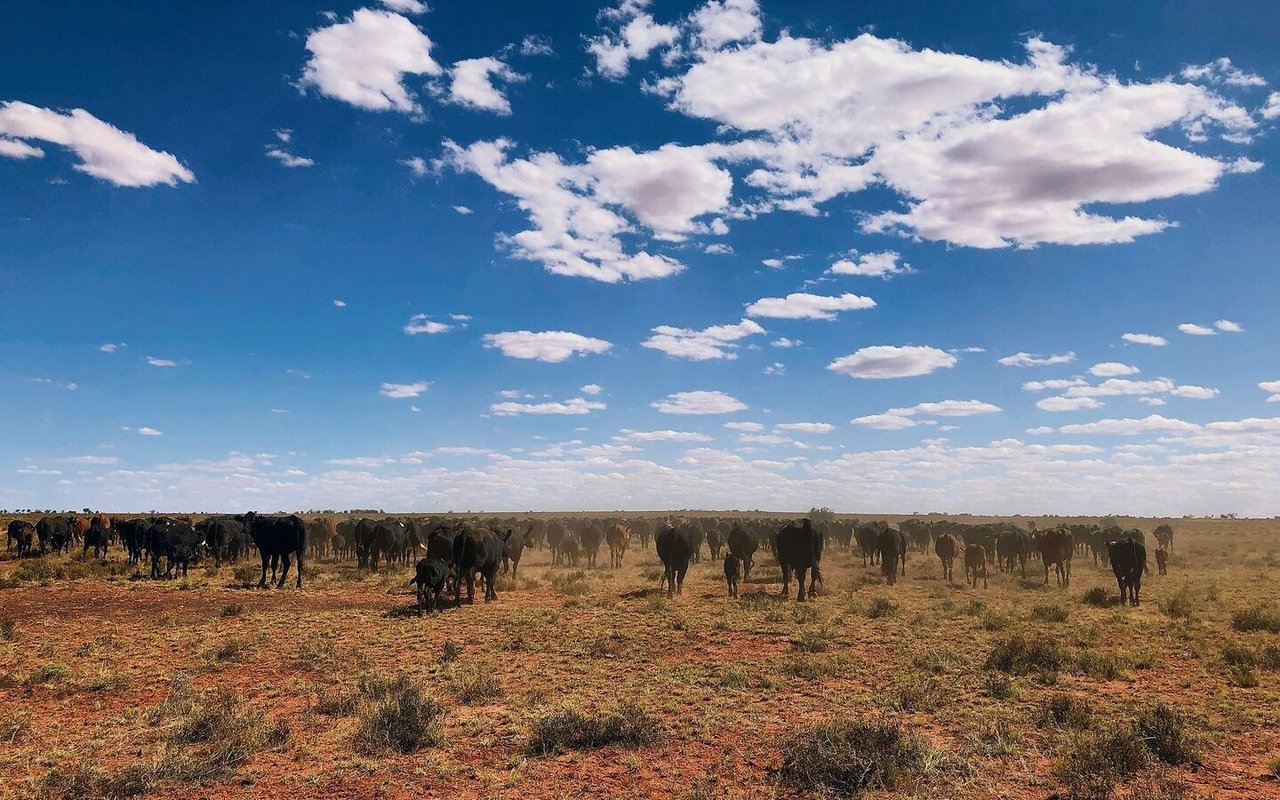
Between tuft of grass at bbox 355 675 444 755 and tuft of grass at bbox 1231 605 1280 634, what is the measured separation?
73.3 ft

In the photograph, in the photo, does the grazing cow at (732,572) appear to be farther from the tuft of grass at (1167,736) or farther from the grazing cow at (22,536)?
the grazing cow at (22,536)

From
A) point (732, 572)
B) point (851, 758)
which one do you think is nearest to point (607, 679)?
point (851, 758)

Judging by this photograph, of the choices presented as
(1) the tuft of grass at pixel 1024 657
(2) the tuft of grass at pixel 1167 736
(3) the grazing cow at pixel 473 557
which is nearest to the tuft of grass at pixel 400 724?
(2) the tuft of grass at pixel 1167 736

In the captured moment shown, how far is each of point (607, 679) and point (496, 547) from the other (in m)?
12.2

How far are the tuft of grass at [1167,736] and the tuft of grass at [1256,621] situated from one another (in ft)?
39.5

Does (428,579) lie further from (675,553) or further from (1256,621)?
(1256,621)

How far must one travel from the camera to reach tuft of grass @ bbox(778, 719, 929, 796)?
9008 mm

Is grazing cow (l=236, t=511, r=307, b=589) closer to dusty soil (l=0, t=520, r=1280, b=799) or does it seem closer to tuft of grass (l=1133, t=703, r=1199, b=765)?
dusty soil (l=0, t=520, r=1280, b=799)

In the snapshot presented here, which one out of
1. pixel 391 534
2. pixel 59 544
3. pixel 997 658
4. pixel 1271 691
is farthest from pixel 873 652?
pixel 59 544

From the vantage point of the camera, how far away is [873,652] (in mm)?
16516

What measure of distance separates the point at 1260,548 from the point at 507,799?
7576 cm

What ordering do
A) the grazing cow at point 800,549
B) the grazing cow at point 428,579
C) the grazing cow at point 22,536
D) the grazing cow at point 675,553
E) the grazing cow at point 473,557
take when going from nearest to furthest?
the grazing cow at point 428,579
the grazing cow at point 473,557
the grazing cow at point 800,549
the grazing cow at point 675,553
the grazing cow at point 22,536

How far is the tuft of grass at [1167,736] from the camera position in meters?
9.86

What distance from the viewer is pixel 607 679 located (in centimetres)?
1410
